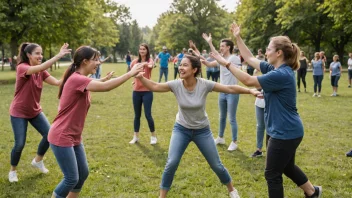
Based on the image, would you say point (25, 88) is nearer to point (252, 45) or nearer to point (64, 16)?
point (64, 16)

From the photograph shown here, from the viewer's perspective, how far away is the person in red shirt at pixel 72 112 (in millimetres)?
3762

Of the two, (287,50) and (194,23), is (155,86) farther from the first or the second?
(194,23)

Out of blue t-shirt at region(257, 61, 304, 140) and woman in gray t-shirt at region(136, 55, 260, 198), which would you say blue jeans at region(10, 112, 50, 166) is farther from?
blue t-shirt at region(257, 61, 304, 140)

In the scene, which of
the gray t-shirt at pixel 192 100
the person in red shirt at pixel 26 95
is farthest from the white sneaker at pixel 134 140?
the gray t-shirt at pixel 192 100

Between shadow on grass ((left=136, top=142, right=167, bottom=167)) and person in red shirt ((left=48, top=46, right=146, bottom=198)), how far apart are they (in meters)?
2.86

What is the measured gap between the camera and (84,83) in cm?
376

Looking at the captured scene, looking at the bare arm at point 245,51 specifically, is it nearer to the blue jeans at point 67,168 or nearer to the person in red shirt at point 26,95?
the blue jeans at point 67,168

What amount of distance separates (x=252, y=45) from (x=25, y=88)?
43.4 meters

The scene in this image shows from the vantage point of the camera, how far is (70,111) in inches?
152

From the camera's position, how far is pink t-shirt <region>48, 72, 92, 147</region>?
12.4 ft

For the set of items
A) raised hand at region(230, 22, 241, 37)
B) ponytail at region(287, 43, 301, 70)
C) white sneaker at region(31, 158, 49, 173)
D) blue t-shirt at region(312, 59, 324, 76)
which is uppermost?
raised hand at region(230, 22, 241, 37)

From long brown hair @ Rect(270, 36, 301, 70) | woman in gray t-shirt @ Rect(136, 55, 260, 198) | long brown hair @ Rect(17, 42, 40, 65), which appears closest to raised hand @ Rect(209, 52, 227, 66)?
woman in gray t-shirt @ Rect(136, 55, 260, 198)

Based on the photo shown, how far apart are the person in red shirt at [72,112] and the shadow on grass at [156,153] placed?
2856mm

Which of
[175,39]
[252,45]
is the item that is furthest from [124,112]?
[175,39]
